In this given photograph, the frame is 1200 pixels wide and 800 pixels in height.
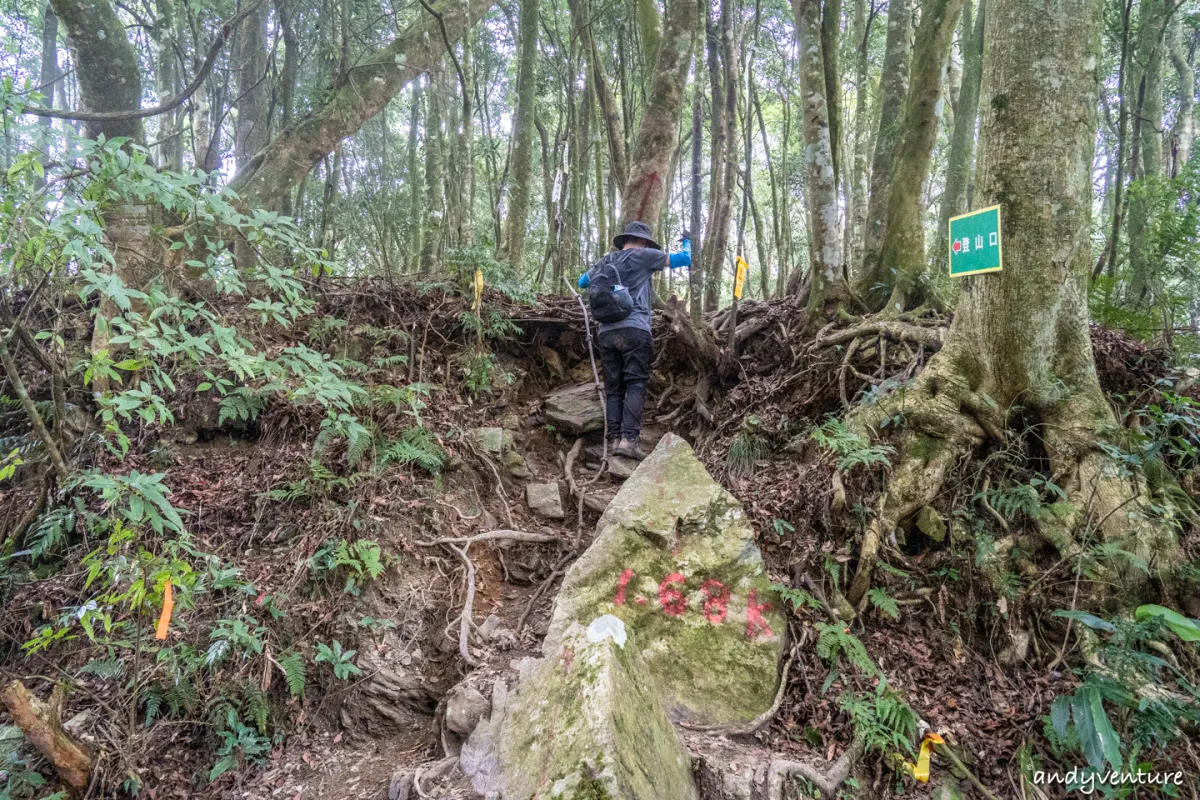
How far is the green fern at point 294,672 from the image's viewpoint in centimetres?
363

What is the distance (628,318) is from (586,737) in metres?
4.11

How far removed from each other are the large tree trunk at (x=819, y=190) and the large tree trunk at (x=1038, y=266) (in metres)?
1.76

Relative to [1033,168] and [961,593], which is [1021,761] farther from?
[1033,168]

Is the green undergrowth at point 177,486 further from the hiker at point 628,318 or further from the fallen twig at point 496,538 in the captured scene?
the hiker at point 628,318

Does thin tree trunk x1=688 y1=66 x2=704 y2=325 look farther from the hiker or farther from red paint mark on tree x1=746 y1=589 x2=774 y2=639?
red paint mark on tree x1=746 y1=589 x2=774 y2=639

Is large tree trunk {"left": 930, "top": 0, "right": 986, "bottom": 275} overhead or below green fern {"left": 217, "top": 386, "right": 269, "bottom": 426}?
overhead

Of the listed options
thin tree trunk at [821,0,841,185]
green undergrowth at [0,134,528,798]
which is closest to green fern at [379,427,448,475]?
green undergrowth at [0,134,528,798]

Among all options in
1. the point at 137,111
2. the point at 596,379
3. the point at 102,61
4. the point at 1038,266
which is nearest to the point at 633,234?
the point at 596,379

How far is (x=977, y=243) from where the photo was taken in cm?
358

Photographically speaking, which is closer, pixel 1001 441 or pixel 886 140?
pixel 1001 441

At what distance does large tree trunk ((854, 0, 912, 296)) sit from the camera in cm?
583

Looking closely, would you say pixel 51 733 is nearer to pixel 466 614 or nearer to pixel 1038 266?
pixel 466 614

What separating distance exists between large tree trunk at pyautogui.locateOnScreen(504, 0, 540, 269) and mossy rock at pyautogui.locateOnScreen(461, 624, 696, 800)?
23.3ft

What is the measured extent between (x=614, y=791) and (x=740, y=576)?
178 cm
